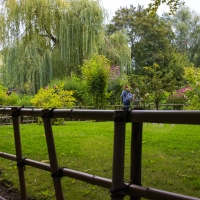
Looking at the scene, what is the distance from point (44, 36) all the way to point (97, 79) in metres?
3.68

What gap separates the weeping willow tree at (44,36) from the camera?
12.2 meters

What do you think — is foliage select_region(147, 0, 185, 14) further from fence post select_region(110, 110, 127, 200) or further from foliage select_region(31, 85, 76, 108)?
foliage select_region(31, 85, 76, 108)

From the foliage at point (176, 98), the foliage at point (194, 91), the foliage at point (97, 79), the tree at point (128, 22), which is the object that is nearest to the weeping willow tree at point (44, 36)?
the foliage at point (97, 79)

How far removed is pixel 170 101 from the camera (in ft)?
41.9

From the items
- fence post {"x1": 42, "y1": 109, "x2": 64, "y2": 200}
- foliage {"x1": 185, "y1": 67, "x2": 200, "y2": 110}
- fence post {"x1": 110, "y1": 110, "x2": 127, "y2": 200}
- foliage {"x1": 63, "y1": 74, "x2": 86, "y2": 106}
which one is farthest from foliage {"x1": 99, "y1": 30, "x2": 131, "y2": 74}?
fence post {"x1": 110, "y1": 110, "x2": 127, "y2": 200}

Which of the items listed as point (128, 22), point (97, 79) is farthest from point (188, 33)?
point (97, 79)

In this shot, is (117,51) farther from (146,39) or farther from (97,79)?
(146,39)

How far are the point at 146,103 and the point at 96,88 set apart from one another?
201cm

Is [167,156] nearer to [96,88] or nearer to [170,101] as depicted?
[96,88]

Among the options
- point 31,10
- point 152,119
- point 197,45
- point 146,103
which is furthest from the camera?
point 197,45

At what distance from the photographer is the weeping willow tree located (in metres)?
12.2

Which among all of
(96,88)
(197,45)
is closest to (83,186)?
(96,88)

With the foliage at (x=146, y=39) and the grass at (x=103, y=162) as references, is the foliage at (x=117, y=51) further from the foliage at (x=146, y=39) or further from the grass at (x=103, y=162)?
the foliage at (x=146, y=39)

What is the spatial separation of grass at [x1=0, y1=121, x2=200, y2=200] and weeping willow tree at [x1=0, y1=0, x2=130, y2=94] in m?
7.15
